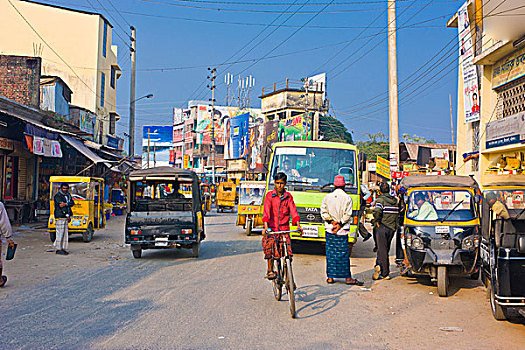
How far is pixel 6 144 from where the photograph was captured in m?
20.4

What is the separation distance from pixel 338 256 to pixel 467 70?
17.9 m

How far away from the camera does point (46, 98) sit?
3075cm

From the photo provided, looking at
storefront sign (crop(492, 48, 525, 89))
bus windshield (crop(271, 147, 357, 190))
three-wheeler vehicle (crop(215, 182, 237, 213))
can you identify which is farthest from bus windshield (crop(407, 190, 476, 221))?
three-wheeler vehicle (crop(215, 182, 237, 213))

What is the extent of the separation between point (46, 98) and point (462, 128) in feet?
81.3

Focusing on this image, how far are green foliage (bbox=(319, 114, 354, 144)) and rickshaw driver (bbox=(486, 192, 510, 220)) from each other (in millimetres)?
52087

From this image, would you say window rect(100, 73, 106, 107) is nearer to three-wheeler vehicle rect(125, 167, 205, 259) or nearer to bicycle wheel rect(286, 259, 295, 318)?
three-wheeler vehicle rect(125, 167, 205, 259)

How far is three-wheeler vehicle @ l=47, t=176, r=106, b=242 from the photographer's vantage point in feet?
54.9

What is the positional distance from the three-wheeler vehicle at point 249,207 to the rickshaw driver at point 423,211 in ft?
31.4

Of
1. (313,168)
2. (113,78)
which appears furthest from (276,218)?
(113,78)

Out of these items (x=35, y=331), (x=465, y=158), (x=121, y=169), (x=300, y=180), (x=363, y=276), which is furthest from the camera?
(x=121, y=169)

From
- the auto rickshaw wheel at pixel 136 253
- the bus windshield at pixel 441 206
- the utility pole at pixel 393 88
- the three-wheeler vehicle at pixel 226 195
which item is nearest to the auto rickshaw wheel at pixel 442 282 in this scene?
the bus windshield at pixel 441 206

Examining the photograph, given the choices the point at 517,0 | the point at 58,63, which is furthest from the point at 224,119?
the point at 517,0

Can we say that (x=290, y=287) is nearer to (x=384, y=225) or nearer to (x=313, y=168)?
(x=384, y=225)

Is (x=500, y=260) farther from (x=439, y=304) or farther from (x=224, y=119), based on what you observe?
(x=224, y=119)
